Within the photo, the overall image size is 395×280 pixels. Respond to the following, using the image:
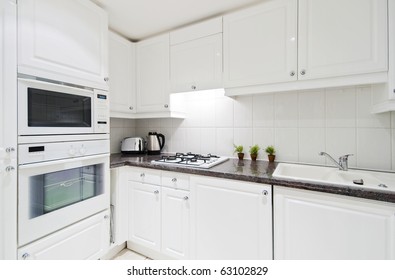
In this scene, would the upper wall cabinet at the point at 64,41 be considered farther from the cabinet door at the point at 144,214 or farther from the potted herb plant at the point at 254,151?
the potted herb plant at the point at 254,151

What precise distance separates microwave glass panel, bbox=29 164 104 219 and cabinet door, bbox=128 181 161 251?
11.7 inches

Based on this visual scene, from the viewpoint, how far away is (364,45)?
1.14m

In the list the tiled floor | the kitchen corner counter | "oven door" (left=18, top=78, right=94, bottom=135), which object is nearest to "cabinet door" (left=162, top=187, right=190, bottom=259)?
the kitchen corner counter

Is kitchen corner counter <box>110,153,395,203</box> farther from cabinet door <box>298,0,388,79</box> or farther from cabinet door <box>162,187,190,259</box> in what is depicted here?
cabinet door <box>298,0,388,79</box>

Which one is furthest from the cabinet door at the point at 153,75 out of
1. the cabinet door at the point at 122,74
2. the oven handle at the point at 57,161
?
the oven handle at the point at 57,161

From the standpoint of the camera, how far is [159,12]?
1622 millimetres

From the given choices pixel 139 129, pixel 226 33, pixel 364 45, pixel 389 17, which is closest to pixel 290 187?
pixel 364 45

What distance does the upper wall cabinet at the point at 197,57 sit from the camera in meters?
1.63

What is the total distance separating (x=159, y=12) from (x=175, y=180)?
4.59 feet

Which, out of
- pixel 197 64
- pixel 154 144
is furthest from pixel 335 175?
pixel 154 144

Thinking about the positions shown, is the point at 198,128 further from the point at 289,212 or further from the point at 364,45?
the point at 364,45

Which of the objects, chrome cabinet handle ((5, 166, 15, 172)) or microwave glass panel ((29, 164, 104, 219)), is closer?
chrome cabinet handle ((5, 166, 15, 172))

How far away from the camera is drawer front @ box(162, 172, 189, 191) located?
146 centimetres
